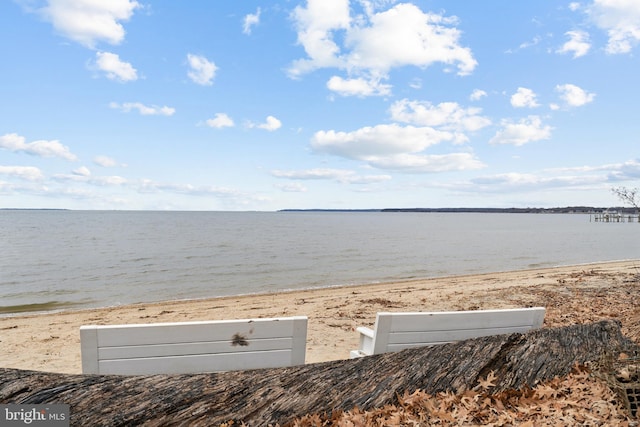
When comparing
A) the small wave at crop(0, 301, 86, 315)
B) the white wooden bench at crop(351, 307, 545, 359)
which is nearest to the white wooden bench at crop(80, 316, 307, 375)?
the white wooden bench at crop(351, 307, 545, 359)

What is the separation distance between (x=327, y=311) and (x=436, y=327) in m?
6.94

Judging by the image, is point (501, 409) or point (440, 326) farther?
point (440, 326)

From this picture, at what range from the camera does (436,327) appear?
13.4 ft

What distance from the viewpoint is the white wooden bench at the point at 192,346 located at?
3.31m

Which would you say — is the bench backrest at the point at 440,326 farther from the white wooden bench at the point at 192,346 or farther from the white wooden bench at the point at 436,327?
the white wooden bench at the point at 192,346

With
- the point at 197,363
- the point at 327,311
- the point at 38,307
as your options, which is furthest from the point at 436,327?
the point at 38,307

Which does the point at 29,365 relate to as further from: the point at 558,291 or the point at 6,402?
the point at 558,291

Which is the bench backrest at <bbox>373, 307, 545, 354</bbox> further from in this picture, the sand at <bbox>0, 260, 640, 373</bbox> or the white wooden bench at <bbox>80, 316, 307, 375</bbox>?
the sand at <bbox>0, 260, 640, 373</bbox>

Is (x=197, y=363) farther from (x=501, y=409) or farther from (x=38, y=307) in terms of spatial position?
(x=38, y=307)

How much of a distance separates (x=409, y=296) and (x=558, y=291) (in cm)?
410

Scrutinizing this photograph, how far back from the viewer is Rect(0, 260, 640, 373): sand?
7434 millimetres

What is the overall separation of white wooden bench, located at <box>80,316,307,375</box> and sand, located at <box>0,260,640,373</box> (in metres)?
3.01

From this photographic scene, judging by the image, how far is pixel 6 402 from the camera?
3178 mm

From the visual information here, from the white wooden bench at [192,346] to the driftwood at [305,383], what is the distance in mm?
91
